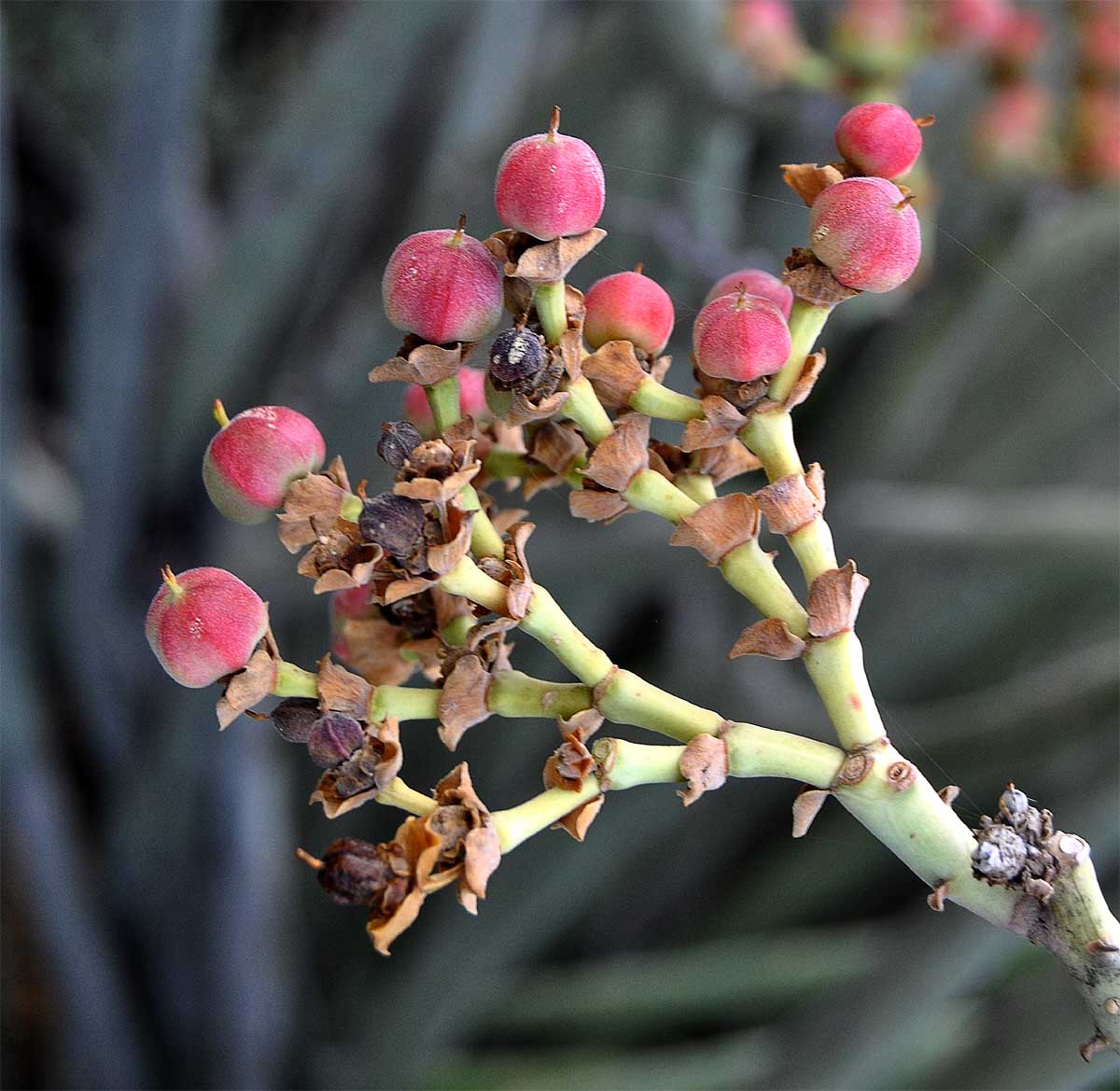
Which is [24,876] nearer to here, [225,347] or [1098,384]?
[225,347]

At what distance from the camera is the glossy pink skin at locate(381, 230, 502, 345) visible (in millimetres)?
256

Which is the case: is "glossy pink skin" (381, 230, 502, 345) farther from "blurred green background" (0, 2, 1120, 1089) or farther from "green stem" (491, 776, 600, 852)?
"blurred green background" (0, 2, 1120, 1089)

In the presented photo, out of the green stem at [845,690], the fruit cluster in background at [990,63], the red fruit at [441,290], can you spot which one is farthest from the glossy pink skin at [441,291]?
the fruit cluster in background at [990,63]

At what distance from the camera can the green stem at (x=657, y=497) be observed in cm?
26

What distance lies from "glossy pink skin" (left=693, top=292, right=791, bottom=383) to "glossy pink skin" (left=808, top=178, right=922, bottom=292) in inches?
0.8

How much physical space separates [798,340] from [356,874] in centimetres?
15

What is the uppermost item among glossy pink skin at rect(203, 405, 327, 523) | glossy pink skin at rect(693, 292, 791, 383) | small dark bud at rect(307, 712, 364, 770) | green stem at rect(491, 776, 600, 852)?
glossy pink skin at rect(693, 292, 791, 383)

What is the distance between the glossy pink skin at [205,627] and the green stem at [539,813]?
0.06 m

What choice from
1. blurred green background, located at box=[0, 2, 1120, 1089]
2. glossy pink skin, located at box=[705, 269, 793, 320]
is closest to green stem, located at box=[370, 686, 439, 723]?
glossy pink skin, located at box=[705, 269, 793, 320]

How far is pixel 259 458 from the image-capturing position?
0.27 m

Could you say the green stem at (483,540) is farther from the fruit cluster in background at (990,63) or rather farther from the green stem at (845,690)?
the fruit cluster in background at (990,63)

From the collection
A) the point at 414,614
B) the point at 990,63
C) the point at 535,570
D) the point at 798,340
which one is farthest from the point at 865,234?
the point at 990,63

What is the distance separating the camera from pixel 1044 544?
688 mm

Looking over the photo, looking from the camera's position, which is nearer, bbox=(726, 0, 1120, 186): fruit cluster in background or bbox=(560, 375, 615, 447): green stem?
bbox=(560, 375, 615, 447): green stem
